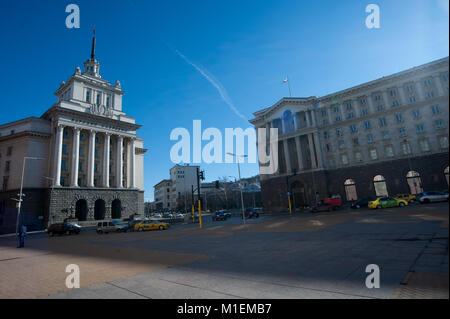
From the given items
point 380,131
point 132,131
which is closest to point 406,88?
point 380,131

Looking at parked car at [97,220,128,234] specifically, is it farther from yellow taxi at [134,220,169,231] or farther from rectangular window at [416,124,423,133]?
rectangular window at [416,124,423,133]

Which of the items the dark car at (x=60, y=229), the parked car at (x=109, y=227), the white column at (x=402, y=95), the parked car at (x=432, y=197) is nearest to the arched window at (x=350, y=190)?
the white column at (x=402, y=95)

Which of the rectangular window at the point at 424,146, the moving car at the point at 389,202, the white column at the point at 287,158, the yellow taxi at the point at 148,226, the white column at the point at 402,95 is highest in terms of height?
the white column at the point at 402,95

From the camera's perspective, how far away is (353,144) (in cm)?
4969

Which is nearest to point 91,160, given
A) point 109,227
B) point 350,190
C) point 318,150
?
point 109,227

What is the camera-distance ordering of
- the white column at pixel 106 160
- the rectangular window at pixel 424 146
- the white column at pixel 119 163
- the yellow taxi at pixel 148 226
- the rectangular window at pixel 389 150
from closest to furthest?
the yellow taxi at pixel 148 226 → the rectangular window at pixel 424 146 → the rectangular window at pixel 389 150 → the white column at pixel 106 160 → the white column at pixel 119 163

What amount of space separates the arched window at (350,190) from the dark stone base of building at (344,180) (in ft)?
2.00

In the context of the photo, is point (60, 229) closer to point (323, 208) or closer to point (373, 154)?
point (323, 208)

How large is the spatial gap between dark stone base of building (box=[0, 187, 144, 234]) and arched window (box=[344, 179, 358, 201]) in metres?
49.7

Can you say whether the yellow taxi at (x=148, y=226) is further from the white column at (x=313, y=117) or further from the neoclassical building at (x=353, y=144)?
the white column at (x=313, y=117)

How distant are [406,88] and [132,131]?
57.0m

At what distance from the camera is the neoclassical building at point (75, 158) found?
45.5 metres

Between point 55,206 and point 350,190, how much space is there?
56892 mm
